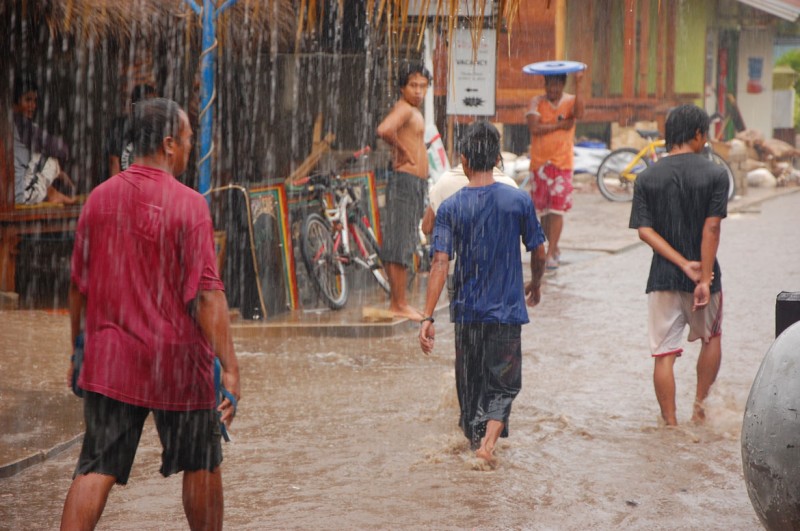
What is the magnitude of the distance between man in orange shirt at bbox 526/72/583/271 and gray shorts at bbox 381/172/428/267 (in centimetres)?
294

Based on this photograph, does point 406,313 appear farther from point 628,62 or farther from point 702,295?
point 628,62

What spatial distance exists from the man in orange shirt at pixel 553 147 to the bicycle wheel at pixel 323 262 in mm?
2859

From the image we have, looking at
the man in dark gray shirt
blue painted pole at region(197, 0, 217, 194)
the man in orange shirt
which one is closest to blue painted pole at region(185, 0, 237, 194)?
blue painted pole at region(197, 0, 217, 194)

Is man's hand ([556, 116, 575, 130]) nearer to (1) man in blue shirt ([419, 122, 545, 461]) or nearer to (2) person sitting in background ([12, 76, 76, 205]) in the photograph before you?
(2) person sitting in background ([12, 76, 76, 205])

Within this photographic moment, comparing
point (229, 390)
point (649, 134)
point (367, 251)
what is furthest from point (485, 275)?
point (649, 134)

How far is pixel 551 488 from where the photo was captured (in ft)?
17.9

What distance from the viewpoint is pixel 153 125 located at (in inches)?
151

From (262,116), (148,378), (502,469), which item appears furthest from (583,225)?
(148,378)

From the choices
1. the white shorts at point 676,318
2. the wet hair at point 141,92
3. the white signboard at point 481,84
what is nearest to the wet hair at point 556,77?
the white signboard at point 481,84

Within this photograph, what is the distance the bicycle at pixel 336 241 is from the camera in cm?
988

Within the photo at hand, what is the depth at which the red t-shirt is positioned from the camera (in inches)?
148

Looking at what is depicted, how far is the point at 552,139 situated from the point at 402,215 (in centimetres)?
329

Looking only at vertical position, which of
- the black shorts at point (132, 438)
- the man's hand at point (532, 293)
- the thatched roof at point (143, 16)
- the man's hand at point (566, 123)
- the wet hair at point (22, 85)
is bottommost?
the black shorts at point (132, 438)

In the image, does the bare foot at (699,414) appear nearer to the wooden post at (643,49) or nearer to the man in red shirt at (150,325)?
the man in red shirt at (150,325)
